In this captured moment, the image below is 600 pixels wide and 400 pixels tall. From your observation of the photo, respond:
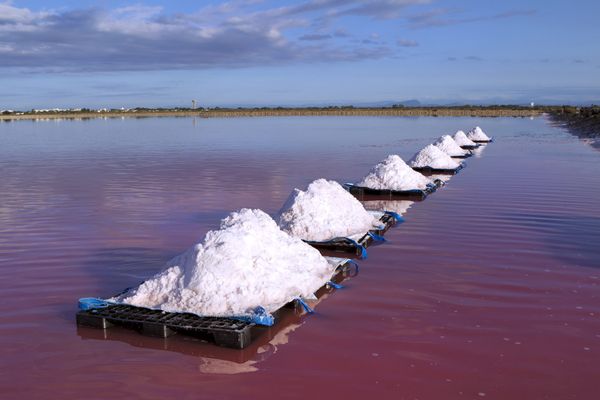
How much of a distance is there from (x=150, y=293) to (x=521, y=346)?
12.7ft

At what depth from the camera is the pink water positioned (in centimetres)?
511

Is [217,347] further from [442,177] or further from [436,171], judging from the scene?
[436,171]

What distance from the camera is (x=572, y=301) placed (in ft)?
22.7

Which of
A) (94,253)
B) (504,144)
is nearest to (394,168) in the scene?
(94,253)

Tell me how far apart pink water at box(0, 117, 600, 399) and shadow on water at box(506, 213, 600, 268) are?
0.04m

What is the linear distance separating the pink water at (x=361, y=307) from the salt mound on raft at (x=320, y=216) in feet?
2.80

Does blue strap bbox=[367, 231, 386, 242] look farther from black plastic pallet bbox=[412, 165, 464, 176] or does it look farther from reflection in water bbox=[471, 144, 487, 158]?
reflection in water bbox=[471, 144, 487, 158]

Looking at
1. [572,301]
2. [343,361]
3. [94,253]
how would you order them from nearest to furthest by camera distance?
[343,361] → [572,301] → [94,253]

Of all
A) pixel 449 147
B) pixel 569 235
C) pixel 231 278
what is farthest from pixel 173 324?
pixel 449 147

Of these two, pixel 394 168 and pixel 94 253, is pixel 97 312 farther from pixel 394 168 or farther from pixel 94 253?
pixel 394 168

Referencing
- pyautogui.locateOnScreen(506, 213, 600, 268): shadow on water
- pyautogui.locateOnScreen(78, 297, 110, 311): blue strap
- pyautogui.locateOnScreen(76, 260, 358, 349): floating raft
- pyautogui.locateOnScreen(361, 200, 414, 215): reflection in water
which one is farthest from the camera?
pyautogui.locateOnScreen(361, 200, 414, 215): reflection in water

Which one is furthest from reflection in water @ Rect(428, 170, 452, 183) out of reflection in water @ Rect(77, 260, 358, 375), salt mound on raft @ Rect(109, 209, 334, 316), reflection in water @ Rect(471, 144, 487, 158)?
reflection in water @ Rect(77, 260, 358, 375)

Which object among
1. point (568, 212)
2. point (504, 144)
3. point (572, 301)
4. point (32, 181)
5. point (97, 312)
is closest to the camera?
point (97, 312)

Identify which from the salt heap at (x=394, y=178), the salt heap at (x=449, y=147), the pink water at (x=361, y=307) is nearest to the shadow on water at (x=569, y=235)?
the pink water at (x=361, y=307)
